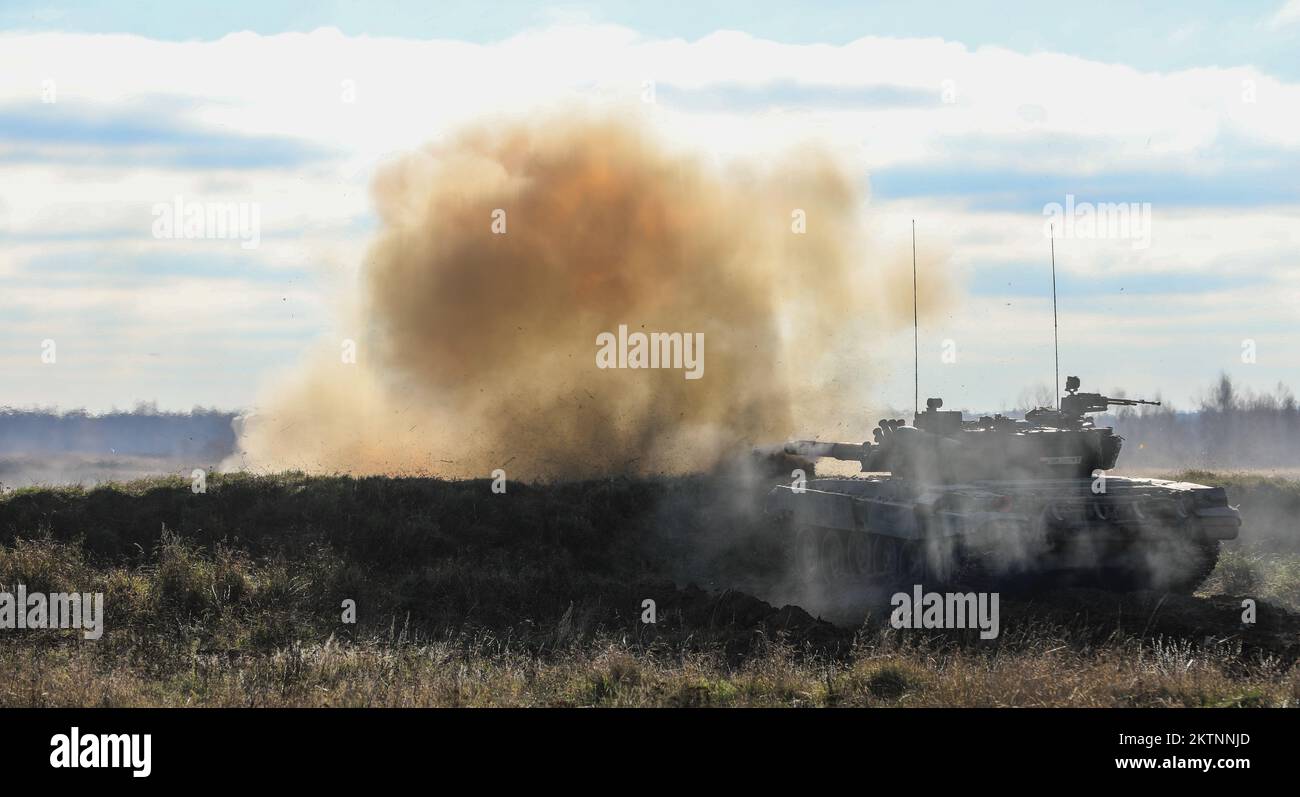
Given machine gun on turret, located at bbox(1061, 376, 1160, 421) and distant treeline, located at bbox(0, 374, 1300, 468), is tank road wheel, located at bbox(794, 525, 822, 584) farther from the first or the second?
distant treeline, located at bbox(0, 374, 1300, 468)

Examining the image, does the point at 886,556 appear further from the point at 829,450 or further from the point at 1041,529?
the point at 829,450

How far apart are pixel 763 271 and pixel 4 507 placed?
59.9 ft

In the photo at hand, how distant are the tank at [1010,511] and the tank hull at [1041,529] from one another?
0.7 inches

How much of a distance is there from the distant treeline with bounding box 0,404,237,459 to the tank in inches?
2579

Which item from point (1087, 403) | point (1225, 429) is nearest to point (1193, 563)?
point (1087, 403)

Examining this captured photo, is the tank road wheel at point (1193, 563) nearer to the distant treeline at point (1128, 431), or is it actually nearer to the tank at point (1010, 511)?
the tank at point (1010, 511)

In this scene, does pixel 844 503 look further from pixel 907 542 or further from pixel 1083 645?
pixel 1083 645

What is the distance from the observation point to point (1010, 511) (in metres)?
17.5

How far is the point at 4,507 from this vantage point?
2320 cm

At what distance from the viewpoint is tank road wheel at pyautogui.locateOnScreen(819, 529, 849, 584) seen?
70.1ft

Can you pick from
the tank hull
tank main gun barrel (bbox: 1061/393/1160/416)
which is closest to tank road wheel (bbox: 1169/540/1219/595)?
the tank hull

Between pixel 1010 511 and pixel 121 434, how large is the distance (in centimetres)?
12164

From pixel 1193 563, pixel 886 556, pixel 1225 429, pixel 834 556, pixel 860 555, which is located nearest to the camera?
pixel 1193 563
